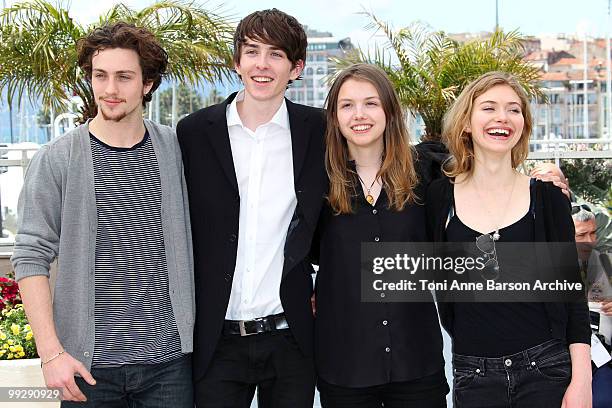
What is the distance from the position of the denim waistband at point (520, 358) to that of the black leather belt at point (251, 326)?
80 cm

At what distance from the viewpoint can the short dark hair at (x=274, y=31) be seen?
10.1 ft

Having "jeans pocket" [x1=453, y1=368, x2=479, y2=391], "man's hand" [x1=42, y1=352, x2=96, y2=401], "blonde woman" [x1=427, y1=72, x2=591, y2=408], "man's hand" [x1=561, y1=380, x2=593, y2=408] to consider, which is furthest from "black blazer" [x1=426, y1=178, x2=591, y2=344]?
"man's hand" [x1=42, y1=352, x2=96, y2=401]

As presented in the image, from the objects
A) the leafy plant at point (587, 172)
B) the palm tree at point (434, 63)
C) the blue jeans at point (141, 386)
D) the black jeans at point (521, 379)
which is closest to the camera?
the black jeans at point (521, 379)

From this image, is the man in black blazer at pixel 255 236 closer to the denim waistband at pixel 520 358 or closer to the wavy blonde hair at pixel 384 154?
the wavy blonde hair at pixel 384 154

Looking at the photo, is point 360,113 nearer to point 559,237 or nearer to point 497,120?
point 497,120

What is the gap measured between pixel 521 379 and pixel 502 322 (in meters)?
0.22

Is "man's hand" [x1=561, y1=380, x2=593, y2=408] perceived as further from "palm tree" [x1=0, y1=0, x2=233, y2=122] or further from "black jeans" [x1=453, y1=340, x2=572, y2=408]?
"palm tree" [x1=0, y1=0, x2=233, y2=122]

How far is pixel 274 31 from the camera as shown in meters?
3.09

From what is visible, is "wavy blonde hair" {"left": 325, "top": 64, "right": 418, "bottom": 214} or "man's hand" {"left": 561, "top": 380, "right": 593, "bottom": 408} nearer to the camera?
"man's hand" {"left": 561, "top": 380, "right": 593, "bottom": 408}

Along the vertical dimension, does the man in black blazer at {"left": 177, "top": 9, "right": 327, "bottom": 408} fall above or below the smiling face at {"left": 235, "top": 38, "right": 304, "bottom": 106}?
below

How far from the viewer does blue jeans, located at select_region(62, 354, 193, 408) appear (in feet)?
8.81

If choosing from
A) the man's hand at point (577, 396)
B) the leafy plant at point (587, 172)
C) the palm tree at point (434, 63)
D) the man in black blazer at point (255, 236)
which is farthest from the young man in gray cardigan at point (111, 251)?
the leafy plant at point (587, 172)

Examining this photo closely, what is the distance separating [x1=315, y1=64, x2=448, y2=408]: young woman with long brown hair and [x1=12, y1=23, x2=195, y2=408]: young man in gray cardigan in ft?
1.91

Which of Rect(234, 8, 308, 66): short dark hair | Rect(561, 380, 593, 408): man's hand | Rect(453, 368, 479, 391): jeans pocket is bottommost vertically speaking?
Rect(561, 380, 593, 408): man's hand
